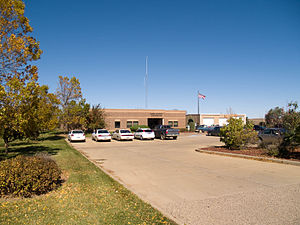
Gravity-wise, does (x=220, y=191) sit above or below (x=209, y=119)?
below

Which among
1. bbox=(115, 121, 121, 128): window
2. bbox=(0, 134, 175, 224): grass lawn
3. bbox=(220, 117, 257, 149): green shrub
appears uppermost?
bbox=(115, 121, 121, 128): window

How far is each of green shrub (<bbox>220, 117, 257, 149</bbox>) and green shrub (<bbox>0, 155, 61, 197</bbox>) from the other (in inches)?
477

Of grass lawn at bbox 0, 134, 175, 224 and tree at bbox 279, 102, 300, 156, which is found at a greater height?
tree at bbox 279, 102, 300, 156

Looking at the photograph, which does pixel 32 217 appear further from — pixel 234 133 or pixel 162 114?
pixel 162 114

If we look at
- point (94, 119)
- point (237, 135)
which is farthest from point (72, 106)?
point (237, 135)

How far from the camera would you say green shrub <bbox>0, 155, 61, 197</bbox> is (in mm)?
6203

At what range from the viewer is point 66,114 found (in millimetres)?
35219

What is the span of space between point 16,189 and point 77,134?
797 inches

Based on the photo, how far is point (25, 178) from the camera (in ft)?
20.5

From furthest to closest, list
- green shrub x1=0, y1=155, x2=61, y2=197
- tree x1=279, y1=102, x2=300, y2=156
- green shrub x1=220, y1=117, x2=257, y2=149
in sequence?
green shrub x1=220, y1=117, x2=257, y2=149 → tree x1=279, y1=102, x2=300, y2=156 → green shrub x1=0, y1=155, x2=61, y2=197

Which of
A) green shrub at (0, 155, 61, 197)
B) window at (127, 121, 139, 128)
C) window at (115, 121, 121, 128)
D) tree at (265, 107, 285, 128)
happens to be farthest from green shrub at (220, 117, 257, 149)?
window at (127, 121, 139, 128)

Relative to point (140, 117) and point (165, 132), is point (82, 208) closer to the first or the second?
point (165, 132)

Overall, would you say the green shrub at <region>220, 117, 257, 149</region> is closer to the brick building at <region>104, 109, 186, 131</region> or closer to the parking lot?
the parking lot

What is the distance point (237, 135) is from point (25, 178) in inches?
510
